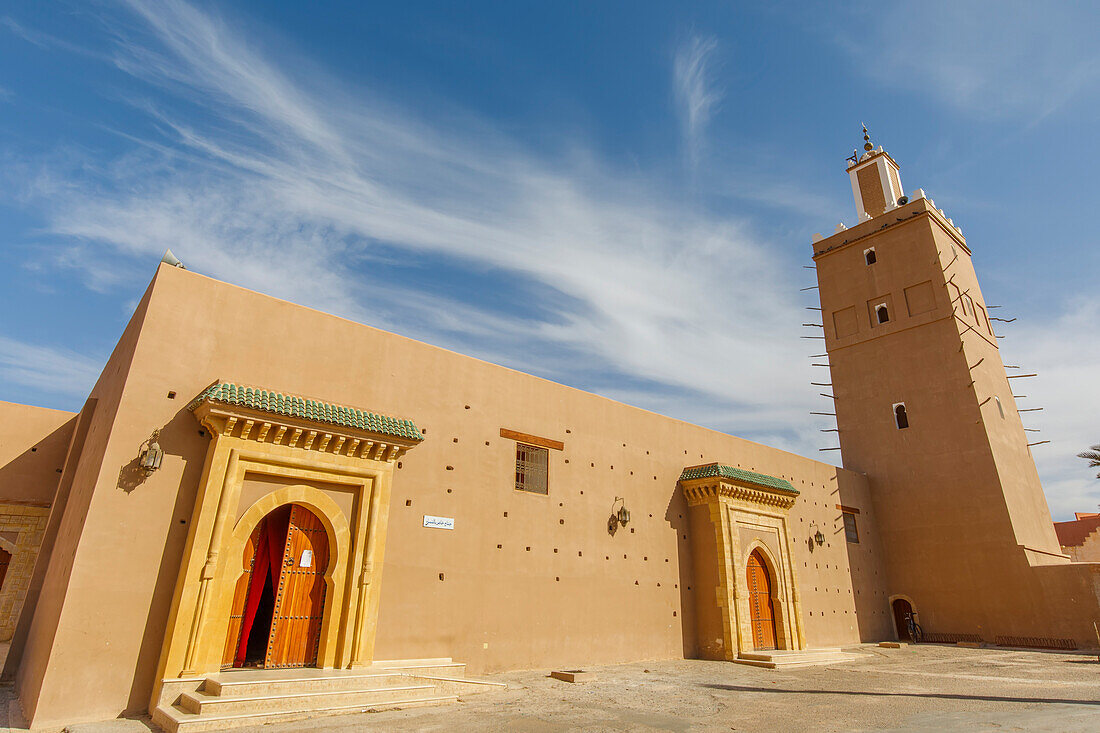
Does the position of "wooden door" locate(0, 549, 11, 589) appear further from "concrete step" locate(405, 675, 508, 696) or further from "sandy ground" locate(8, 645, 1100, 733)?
"concrete step" locate(405, 675, 508, 696)

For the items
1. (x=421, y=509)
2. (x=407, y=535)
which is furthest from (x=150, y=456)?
(x=421, y=509)

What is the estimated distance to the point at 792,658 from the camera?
13.9m

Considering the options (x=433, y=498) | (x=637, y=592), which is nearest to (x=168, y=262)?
(x=433, y=498)

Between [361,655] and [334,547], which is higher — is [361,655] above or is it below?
below

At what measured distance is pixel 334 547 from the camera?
9.48 meters

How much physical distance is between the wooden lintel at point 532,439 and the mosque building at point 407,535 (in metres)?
0.08

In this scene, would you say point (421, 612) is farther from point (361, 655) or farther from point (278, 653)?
point (278, 653)

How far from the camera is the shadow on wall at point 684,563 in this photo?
14609mm

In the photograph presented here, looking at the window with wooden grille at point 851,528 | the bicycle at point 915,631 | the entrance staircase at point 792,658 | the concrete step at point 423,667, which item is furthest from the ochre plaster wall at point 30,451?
the bicycle at point 915,631

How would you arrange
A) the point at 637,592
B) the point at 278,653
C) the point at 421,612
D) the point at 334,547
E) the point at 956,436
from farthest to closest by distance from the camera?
the point at 956,436
the point at 637,592
the point at 421,612
the point at 334,547
the point at 278,653

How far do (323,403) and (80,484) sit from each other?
404 cm

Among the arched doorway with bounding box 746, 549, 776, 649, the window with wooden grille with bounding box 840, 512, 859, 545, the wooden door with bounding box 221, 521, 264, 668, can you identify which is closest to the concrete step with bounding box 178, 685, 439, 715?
the wooden door with bounding box 221, 521, 264, 668

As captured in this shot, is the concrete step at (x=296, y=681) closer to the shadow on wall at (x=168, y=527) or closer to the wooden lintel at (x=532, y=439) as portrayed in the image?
the shadow on wall at (x=168, y=527)

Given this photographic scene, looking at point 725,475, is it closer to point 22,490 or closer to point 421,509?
point 421,509
